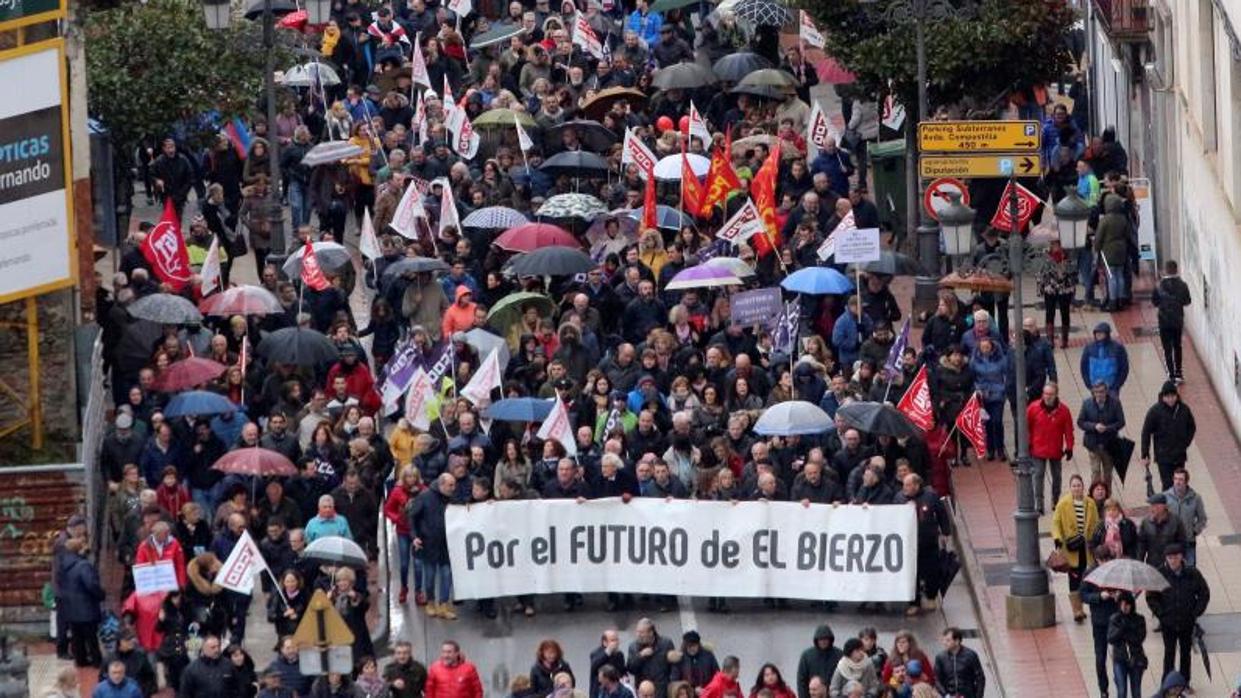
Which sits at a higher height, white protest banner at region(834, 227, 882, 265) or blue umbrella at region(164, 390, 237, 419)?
white protest banner at region(834, 227, 882, 265)

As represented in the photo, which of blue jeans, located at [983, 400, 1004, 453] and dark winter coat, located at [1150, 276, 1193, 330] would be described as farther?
dark winter coat, located at [1150, 276, 1193, 330]

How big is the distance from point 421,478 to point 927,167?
7369 mm

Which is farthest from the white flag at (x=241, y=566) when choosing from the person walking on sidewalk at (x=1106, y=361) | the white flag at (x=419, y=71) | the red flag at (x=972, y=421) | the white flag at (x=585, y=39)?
the white flag at (x=585, y=39)

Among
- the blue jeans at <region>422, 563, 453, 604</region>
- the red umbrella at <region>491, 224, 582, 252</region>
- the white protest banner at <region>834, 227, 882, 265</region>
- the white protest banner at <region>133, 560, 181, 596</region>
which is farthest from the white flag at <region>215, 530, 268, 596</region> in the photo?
the red umbrella at <region>491, 224, 582, 252</region>

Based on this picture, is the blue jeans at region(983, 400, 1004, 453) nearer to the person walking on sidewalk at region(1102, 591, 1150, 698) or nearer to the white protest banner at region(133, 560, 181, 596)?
the person walking on sidewalk at region(1102, 591, 1150, 698)

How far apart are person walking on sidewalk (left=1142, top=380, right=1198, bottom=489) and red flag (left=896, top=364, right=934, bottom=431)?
7.04 ft

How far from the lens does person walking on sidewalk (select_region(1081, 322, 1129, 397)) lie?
4294 cm

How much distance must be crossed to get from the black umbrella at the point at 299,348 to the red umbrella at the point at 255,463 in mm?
3235

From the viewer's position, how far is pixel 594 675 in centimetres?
3566

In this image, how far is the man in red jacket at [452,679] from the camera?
3556 centimetres

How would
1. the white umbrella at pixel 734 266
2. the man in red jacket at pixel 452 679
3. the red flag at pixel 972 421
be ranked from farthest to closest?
the white umbrella at pixel 734 266 < the red flag at pixel 972 421 < the man in red jacket at pixel 452 679

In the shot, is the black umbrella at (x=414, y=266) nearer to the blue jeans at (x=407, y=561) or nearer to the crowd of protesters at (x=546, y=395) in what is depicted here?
the crowd of protesters at (x=546, y=395)

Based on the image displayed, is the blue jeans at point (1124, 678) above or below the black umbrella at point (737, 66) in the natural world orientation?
below

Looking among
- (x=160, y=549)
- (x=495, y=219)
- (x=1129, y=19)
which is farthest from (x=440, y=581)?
(x=1129, y=19)
